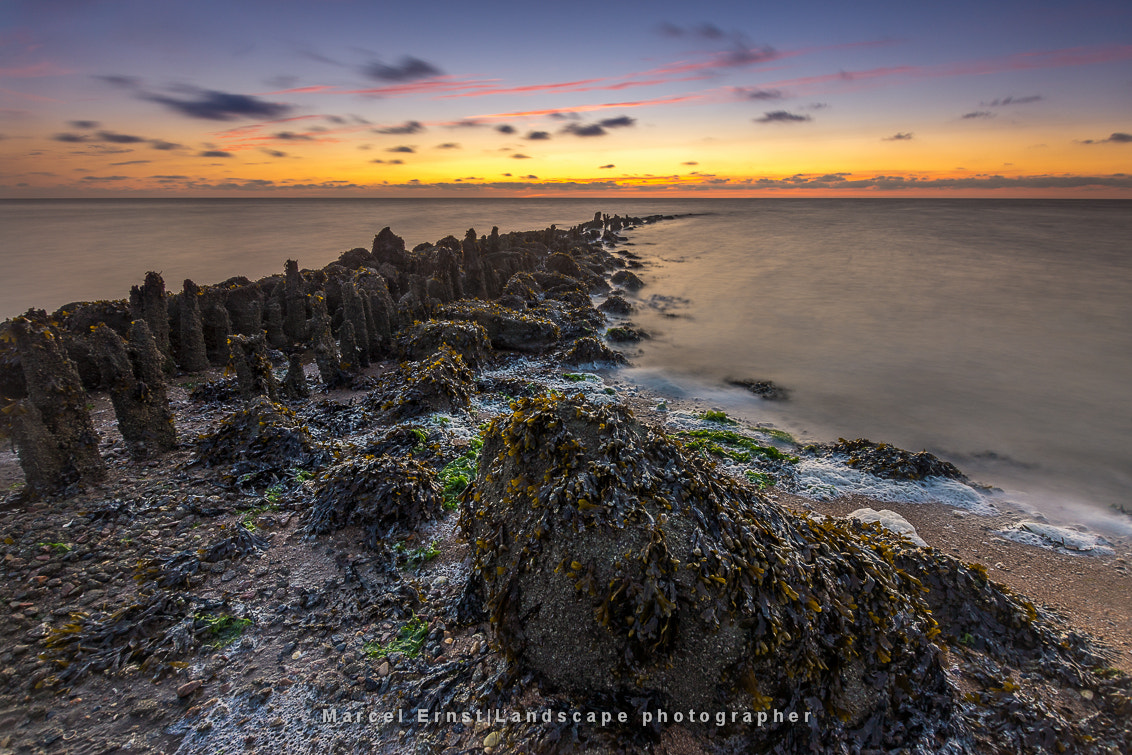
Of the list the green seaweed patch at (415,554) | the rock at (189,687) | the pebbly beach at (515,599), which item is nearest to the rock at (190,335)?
the pebbly beach at (515,599)

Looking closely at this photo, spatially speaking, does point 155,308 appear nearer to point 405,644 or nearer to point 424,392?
point 424,392

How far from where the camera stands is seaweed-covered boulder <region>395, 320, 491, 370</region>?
40.7 feet

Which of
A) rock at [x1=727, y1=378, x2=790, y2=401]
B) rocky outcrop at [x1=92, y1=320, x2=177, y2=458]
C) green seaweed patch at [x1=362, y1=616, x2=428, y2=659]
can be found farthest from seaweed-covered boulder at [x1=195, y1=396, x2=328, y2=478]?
rock at [x1=727, y1=378, x2=790, y2=401]

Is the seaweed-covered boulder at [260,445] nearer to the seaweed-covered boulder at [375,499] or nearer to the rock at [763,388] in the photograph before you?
the seaweed-covered boulder at [375,499]

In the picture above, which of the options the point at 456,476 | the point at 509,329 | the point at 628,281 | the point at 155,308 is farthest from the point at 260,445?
the point at 628,281

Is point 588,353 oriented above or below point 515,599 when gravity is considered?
below

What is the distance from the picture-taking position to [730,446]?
Result: 895 centimetres

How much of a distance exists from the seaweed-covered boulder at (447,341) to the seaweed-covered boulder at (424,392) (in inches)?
70.0

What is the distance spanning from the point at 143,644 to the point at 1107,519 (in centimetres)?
1260

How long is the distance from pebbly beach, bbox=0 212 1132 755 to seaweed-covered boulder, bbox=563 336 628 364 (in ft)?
21.3

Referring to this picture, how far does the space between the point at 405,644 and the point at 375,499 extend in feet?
6.77

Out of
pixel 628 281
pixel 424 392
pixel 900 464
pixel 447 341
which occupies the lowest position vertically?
pixel 900 464

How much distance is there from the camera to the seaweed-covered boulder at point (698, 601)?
3418 millimetres

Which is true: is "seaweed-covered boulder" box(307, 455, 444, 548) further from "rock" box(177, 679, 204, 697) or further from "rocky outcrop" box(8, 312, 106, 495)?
"rocky outcrop" box(8, 312, 106, 495)
